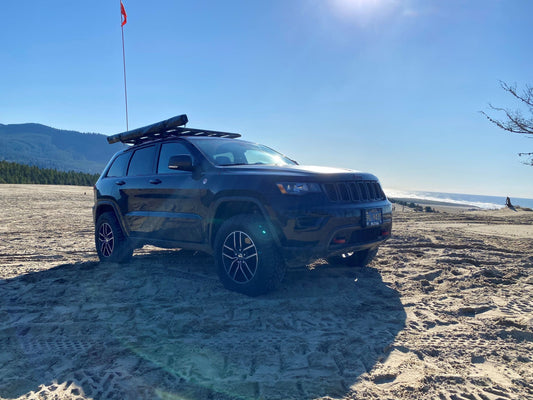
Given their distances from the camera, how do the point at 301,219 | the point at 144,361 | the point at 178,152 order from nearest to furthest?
the point at 144,361, the point at 301,219, the point at 178,152

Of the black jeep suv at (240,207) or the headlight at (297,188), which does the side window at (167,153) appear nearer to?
the black jeep suv at (240,207)

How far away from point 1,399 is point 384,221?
385 centimetres

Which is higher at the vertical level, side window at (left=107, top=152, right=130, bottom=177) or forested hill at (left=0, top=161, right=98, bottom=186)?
forested hill at (left=0, top=161, right=98, bottom=186)

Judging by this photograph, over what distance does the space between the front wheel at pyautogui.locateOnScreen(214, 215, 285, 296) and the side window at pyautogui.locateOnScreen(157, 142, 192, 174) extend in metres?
1.42

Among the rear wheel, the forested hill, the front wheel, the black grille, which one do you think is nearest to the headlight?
the black grille

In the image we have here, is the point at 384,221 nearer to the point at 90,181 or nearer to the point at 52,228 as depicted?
the point at 52,228

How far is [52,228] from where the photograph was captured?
980 centimetres

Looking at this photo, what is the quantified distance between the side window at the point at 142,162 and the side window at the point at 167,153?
0.23 m

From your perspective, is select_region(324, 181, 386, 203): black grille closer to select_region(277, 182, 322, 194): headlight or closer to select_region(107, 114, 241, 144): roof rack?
select_region(277, 182, 322, 194): headlight

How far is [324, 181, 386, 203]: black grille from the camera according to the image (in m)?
3.90

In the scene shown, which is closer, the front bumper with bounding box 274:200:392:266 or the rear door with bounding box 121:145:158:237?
the front bumper with bounding box 274:200:392:266

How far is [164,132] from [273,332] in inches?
139

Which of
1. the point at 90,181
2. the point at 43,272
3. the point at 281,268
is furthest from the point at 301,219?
the point at 90,181

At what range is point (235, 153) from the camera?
4.97 metres
